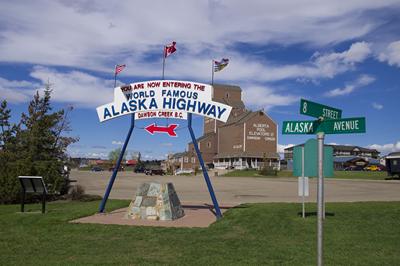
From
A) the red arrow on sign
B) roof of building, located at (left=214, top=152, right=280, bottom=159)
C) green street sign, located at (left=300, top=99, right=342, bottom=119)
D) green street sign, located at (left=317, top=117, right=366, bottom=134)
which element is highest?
roof of building, located at (left=214, top=152, right=280, bottom=159)

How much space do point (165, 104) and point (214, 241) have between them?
5784mm

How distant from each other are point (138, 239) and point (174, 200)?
3752 mm

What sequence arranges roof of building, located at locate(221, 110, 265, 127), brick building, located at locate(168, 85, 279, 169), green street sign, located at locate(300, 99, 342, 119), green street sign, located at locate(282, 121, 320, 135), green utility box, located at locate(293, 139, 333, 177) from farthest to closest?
roof of building, located at locate(221, 110, 265, 127), brick building, located at locate(168, 85, 279, 169), green street sign, located at locate(282, 121, 320, 135), green street sign, located at locate(300, 99, 342, 119), green utility box, located at locate(293, 139, 333, 177)

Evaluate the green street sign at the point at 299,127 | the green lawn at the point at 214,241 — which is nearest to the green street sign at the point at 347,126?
the green street sign at the point at 299,127

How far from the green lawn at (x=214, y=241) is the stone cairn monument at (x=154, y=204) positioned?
5.24 ft

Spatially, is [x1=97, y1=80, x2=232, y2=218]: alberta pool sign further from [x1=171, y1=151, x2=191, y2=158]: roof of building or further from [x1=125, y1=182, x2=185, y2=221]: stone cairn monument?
[x1=171, y1=151, x2=191, y2=158]: roof of building

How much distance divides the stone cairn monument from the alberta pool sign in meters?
1.30

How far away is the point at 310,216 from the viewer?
11930mm

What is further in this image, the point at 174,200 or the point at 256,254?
the point at 174,200

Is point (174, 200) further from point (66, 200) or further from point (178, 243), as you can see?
point (66, 200)

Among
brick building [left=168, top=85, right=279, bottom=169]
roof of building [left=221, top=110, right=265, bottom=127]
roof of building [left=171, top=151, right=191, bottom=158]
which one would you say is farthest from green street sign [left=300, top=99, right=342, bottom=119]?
roof of building [left=171, top=151, right=191, bottom=158]

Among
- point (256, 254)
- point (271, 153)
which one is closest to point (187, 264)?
point (256, 254)

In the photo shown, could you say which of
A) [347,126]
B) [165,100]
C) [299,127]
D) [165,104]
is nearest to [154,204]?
[165,104]

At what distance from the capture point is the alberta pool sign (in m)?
13.1
